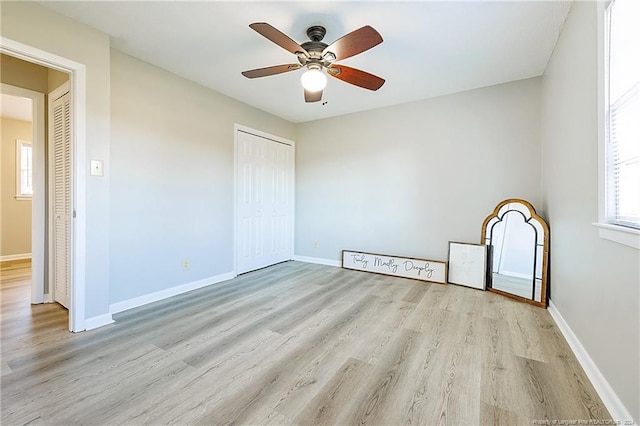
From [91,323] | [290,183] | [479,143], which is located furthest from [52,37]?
[479,143]

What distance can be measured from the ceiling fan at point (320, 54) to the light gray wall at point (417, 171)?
1690 mm

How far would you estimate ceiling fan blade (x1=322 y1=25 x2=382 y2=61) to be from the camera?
1.78 m

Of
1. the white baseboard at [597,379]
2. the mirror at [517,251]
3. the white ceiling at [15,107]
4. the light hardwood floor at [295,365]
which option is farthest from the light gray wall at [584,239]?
the white ceiling at [15,107]

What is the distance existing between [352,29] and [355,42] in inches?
19.2

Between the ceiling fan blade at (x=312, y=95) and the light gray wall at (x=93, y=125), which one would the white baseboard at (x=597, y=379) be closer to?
the ceiling fan blade at (x=312, y=95)

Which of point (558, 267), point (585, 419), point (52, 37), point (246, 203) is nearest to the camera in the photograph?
point (585, 419)

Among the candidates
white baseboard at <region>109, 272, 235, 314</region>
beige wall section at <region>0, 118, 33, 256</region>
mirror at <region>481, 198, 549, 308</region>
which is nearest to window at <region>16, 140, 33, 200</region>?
beige wall section at <region>0, 118, 33, 256</region>

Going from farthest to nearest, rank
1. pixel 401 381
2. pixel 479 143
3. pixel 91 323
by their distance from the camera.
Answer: pixel 479 143, pixel 91 323, pixel 401 381

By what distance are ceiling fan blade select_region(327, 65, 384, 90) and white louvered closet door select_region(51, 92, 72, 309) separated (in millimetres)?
2494

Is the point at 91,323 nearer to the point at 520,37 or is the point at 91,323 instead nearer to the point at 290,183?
the point at 290,183

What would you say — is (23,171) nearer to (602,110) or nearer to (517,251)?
(602,110)

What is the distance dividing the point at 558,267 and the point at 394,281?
1.74 m

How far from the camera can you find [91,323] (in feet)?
7.41

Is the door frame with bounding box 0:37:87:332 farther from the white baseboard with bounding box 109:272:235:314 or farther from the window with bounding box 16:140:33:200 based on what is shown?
the window with bounding box 16:140:33:200
